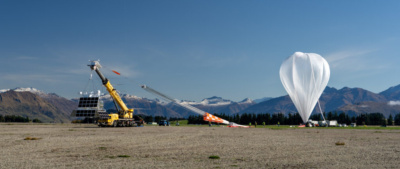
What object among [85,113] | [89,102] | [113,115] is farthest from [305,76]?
[85,113]

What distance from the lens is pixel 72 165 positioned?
16391 mm

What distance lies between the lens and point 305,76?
86.6 meters

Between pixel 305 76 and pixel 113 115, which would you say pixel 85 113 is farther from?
pixel 305 76

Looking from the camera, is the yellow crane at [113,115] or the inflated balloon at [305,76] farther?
the inflated balloon at [305,76]

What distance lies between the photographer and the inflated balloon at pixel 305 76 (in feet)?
282

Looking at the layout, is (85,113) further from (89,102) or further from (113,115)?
(113,115)

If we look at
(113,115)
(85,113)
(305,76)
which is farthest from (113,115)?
(305,76)

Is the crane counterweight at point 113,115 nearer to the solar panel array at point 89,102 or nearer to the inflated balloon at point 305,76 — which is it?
the solar panel array at point 89,102

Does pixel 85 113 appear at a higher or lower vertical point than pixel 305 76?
lower

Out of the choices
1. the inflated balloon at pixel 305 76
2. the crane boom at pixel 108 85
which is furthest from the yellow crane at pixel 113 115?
the inflated balloon at pixel 305 76

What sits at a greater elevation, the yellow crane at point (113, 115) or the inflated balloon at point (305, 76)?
the inflated balloon at point (305, 76)

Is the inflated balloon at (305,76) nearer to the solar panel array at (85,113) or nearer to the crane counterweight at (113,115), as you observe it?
the crane counterweight at (113,115)

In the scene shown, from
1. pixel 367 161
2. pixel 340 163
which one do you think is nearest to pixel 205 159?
pixel 340 163

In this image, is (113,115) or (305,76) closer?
(113,115)
